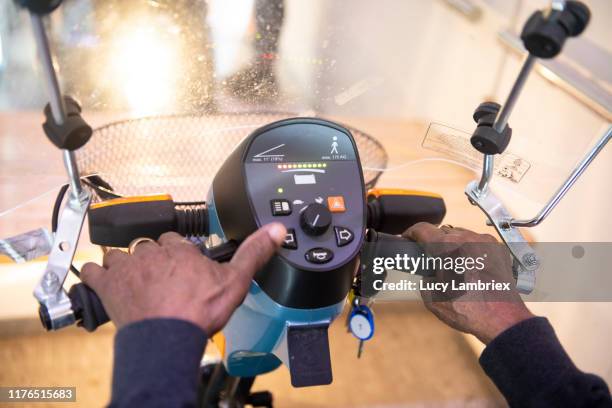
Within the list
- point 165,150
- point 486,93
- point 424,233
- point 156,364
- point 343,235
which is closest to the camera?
point 156,364

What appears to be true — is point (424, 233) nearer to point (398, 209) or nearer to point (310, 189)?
point (398, 209)

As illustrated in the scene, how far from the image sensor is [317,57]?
92 centimetres

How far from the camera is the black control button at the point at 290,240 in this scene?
54 cm

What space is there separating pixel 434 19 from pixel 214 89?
641 millimetres

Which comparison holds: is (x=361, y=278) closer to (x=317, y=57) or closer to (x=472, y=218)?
(x=317, y=57)

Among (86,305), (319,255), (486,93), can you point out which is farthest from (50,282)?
(486,93)

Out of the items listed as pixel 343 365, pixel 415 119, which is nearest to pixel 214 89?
pixel 415 119

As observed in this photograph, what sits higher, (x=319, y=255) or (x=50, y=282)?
(x=319, y=255)

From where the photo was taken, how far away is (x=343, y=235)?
0.56 metres

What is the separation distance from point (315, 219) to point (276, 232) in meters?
0.05

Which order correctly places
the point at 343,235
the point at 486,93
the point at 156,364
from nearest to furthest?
the point at 156,364 < the point at 343,235 < the point at 486,93

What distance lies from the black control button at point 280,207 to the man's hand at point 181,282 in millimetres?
42

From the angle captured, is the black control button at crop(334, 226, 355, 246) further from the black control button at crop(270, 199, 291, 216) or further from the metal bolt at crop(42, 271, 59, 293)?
the metal bolt at crop(42, 271, 59, 293)

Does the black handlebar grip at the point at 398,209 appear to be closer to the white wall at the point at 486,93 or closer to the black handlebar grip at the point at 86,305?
the white wall at the point at 486,93
